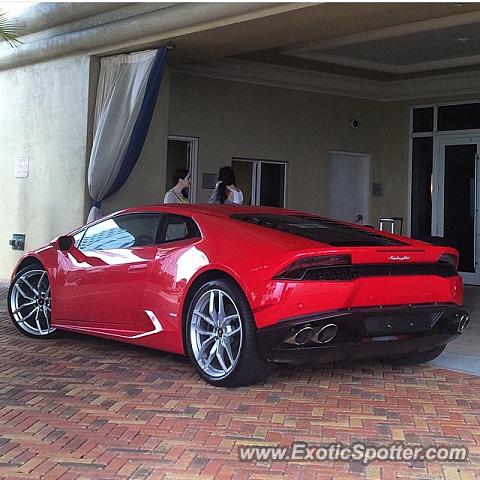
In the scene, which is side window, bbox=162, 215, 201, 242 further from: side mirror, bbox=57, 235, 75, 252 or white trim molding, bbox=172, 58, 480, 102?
white trim molding, bbox=172, 58, 480, 102

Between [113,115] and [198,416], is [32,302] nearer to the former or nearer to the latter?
[198,416]

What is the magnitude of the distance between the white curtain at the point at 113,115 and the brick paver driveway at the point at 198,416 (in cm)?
405

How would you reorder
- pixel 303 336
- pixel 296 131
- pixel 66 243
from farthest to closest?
1. pixel 296 131
2. pixel 66 243
3. pixel 303 336

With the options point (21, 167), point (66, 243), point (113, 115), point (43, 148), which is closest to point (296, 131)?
point (113, 115)

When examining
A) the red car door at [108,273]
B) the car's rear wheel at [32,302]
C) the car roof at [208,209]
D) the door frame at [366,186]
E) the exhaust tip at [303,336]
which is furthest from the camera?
the door frame at [366,186]

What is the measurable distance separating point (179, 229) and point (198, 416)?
170cm

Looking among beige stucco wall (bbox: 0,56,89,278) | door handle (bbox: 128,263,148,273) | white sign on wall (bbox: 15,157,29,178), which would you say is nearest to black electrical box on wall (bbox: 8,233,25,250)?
beige stucco wall (bbox: 0,56,89,278)

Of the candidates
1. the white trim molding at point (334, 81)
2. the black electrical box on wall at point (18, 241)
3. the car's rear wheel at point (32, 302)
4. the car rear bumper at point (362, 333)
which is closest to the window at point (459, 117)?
the white trim molding at point (334, 81)

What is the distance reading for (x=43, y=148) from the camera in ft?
34.9

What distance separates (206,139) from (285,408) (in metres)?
7.46

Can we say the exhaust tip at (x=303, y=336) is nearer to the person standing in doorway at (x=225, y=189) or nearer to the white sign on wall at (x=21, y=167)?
the person standing in doorway at (x=225, y=189)

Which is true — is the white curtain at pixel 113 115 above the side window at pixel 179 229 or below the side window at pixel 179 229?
above

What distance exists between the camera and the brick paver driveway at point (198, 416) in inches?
137

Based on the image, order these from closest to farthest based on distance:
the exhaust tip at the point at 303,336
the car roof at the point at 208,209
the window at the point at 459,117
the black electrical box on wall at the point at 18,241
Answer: the exhaust tip at the point at 303,336 < the car roof at the point at 208,209 < the black electrical box on wall at the point at 18,241 < the window at the point at 459,117
